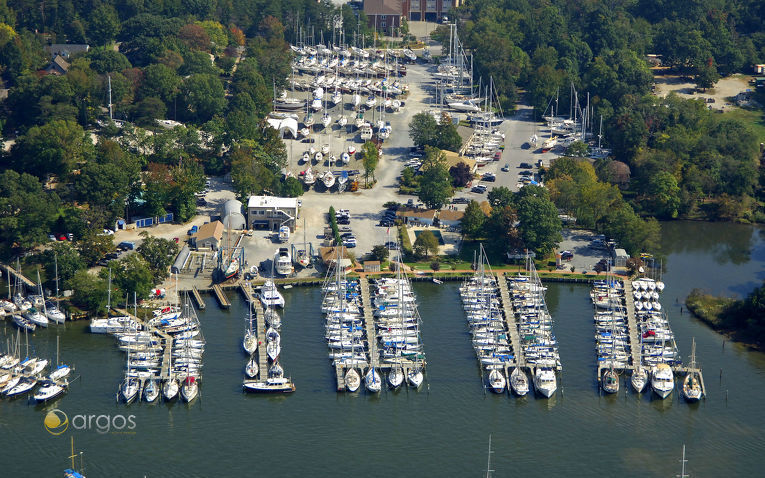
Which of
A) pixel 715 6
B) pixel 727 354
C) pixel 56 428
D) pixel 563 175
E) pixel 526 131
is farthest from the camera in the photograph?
pixel 715 6

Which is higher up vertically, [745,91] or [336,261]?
[745,91]

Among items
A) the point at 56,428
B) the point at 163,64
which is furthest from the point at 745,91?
the point at 56,428

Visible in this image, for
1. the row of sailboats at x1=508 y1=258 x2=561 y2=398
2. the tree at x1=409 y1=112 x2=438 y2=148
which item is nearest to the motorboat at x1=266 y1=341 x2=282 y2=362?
the row of sailboats at x1=508 y1=258 x2=561 y2=398

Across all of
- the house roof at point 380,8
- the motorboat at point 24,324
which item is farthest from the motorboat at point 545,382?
the house roof at point 380,8

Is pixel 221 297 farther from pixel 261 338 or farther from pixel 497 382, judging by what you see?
pixel 497 382

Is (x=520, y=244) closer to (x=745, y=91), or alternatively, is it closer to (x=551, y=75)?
(x=551, y=75)

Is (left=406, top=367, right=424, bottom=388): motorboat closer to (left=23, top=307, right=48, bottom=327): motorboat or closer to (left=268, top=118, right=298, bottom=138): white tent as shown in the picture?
(left=23, top=307, right=48, bottom=327): motorboat

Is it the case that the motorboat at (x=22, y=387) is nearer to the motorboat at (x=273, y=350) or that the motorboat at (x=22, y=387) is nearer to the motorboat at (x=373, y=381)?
the motorboat at (x=273, y=350)
